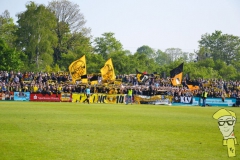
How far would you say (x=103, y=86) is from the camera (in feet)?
150

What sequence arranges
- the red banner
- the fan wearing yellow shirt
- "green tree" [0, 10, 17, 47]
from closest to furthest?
the fan wearing yellow shirt → the red banner → "green tree" [0, 10, 17, 47]

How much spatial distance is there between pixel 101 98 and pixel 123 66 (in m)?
31.4

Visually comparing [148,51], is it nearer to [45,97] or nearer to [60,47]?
[60,47]

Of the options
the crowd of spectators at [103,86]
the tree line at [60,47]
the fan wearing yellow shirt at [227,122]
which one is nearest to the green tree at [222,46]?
the tree line at [60,47]

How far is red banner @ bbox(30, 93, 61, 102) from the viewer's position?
140 ft

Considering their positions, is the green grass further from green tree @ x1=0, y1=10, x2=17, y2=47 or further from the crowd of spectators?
green tree @ x1=0, y1=10, x2=17, y2=47

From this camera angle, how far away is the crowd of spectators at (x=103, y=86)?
42938 millimetres

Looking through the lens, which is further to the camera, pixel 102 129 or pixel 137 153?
pixel 102 129

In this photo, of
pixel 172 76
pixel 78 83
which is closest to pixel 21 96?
pixel 78 83

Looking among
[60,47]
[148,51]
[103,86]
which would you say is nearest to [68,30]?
[60,47]

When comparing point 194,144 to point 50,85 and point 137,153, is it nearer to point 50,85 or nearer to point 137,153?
point 137,153

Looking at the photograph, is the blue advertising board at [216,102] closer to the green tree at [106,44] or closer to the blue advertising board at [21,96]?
the blue advertising board at [21,96]

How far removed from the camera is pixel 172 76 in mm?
47219

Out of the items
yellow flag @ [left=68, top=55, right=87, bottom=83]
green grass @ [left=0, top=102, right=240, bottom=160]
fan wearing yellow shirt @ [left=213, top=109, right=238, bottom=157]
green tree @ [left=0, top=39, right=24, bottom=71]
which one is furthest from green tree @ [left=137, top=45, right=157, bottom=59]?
fan wearing yellow shirt @ [left=213, top=109, right=238, bottom=157]
